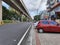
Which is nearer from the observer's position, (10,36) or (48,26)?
(10,36)

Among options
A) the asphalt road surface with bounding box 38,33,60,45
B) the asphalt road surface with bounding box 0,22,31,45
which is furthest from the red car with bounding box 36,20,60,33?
the asphalt road surface with bounding box 38,33,60,45

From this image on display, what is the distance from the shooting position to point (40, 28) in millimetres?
24625

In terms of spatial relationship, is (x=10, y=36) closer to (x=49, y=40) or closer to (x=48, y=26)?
(x=49, y=40)

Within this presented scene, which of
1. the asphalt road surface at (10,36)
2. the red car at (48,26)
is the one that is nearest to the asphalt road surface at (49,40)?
the asphalt road surface at (10,36)

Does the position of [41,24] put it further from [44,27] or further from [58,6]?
[58,6]

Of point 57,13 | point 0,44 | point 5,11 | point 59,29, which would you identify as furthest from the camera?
point 5,11

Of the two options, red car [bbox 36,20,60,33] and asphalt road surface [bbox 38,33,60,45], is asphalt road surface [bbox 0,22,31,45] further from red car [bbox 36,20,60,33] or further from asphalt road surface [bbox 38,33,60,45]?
red car [bbox 36,20,60,33]

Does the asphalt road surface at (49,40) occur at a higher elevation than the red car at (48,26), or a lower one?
lower

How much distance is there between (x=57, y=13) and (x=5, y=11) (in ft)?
75.7

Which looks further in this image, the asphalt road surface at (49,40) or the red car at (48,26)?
the red car at (48,26)

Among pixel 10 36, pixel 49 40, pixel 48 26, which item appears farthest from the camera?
pixel 48 26

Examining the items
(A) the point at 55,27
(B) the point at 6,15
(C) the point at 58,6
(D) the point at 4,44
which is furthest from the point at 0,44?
(B) the point at 6,15

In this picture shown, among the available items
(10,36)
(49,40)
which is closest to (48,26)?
(10,36)

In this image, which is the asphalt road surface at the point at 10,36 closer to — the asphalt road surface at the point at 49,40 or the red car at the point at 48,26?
the asphalt road surface at the point at 49,40
